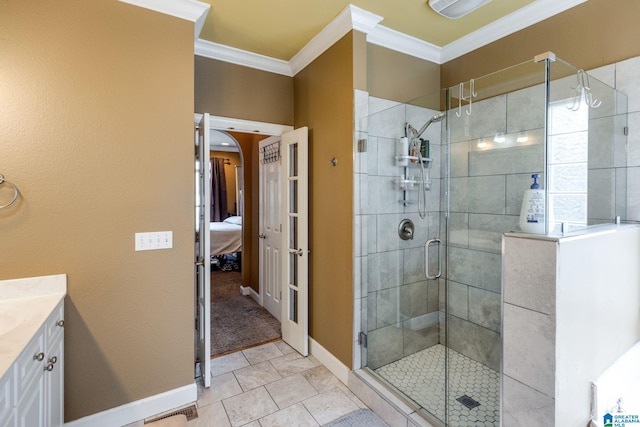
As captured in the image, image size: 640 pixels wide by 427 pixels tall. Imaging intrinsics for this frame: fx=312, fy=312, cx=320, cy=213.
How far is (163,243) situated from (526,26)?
10.1 ft

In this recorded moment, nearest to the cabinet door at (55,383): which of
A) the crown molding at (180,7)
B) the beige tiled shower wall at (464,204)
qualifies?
the beige tiled shower wall at (464,204)

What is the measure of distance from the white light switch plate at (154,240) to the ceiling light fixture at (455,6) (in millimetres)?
2373

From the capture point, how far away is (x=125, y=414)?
2.01 metres

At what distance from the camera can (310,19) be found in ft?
7.64

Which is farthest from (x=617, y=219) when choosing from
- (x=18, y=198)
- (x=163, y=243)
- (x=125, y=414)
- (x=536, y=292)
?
(x=18, y=198)

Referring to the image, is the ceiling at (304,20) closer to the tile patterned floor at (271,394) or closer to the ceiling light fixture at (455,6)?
the ceiling light fixture at (455,6)

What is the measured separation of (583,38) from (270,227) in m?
3.16

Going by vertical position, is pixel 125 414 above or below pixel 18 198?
below

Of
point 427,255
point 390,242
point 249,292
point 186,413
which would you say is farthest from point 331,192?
point 249,292

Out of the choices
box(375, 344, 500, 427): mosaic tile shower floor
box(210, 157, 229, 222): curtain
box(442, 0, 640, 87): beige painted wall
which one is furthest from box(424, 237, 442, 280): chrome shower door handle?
box(210, 157, 229, 222): curtain

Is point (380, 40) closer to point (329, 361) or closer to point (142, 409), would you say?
point (329, 361)

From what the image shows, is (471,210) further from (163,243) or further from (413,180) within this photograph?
(163,243)

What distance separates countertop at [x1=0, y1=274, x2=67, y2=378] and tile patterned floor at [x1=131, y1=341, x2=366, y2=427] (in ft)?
3.28

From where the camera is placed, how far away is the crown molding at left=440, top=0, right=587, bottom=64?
7.04ft
